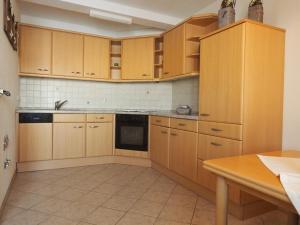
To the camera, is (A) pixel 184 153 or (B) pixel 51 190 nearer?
(B) pixel 51 190

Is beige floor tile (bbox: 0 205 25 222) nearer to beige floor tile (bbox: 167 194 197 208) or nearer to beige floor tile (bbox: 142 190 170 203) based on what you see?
beige floor tile (bbox: 142 190 170 203)

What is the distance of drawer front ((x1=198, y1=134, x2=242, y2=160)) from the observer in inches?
77.9

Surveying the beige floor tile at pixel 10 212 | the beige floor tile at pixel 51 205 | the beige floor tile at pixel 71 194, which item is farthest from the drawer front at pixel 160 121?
the beige floor tile at pixel 10 212

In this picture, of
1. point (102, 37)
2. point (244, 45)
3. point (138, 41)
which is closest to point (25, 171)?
point (102, 37)

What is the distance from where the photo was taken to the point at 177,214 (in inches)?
79.2

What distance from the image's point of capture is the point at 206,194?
2344 millimetres

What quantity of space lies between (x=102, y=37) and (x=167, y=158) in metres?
2.34

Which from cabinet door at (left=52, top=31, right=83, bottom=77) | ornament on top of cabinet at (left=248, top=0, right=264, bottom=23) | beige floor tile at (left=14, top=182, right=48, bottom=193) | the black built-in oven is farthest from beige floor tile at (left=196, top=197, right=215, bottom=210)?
cabinet door at (left=52, top=31, right=83, bottom=77)

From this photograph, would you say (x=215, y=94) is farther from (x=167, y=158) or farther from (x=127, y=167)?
(x=127, y=167)

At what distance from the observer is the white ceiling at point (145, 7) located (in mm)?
2906

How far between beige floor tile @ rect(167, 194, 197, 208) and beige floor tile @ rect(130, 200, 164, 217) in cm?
15

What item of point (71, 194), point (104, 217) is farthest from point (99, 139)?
point (104, 217)

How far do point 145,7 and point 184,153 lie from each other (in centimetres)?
217

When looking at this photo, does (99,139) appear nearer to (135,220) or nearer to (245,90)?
(135,220)
